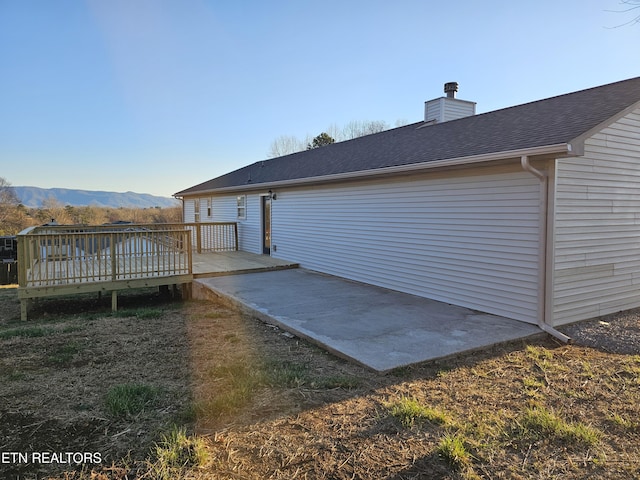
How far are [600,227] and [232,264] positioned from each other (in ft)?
25.5

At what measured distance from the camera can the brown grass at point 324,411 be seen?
2.31m

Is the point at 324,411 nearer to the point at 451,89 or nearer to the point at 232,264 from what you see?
the point at 232,264

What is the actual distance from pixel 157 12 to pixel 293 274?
22.5 feet

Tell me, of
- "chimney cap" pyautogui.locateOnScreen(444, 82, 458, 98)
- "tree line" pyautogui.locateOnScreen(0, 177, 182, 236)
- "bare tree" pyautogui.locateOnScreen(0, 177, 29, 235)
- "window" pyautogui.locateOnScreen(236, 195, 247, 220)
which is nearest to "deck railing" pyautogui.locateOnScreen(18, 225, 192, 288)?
"window" pyautogui.locateOnScreen(236, 195, 247, 220)

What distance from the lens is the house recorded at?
515cm

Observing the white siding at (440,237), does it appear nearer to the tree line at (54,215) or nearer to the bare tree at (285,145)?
the tree line at (54,215)

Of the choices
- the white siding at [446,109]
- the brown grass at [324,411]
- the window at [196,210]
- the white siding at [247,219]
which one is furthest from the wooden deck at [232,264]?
the white siding at [446,109]

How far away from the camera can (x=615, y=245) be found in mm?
5961

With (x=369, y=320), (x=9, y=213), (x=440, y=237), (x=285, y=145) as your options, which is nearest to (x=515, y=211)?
(x=440, y=237)

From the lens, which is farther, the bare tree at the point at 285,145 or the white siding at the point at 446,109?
the bare tree at the point at 285,145

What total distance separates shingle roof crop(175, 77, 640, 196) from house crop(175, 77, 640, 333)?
0.04 meters

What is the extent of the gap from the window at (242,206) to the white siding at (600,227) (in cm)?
993

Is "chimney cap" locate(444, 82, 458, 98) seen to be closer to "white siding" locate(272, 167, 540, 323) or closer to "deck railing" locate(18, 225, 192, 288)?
"white siding" locate(272, 167, 540, 323)

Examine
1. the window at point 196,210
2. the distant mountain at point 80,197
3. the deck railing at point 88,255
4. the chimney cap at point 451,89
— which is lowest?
the deck railing at point 88,255
